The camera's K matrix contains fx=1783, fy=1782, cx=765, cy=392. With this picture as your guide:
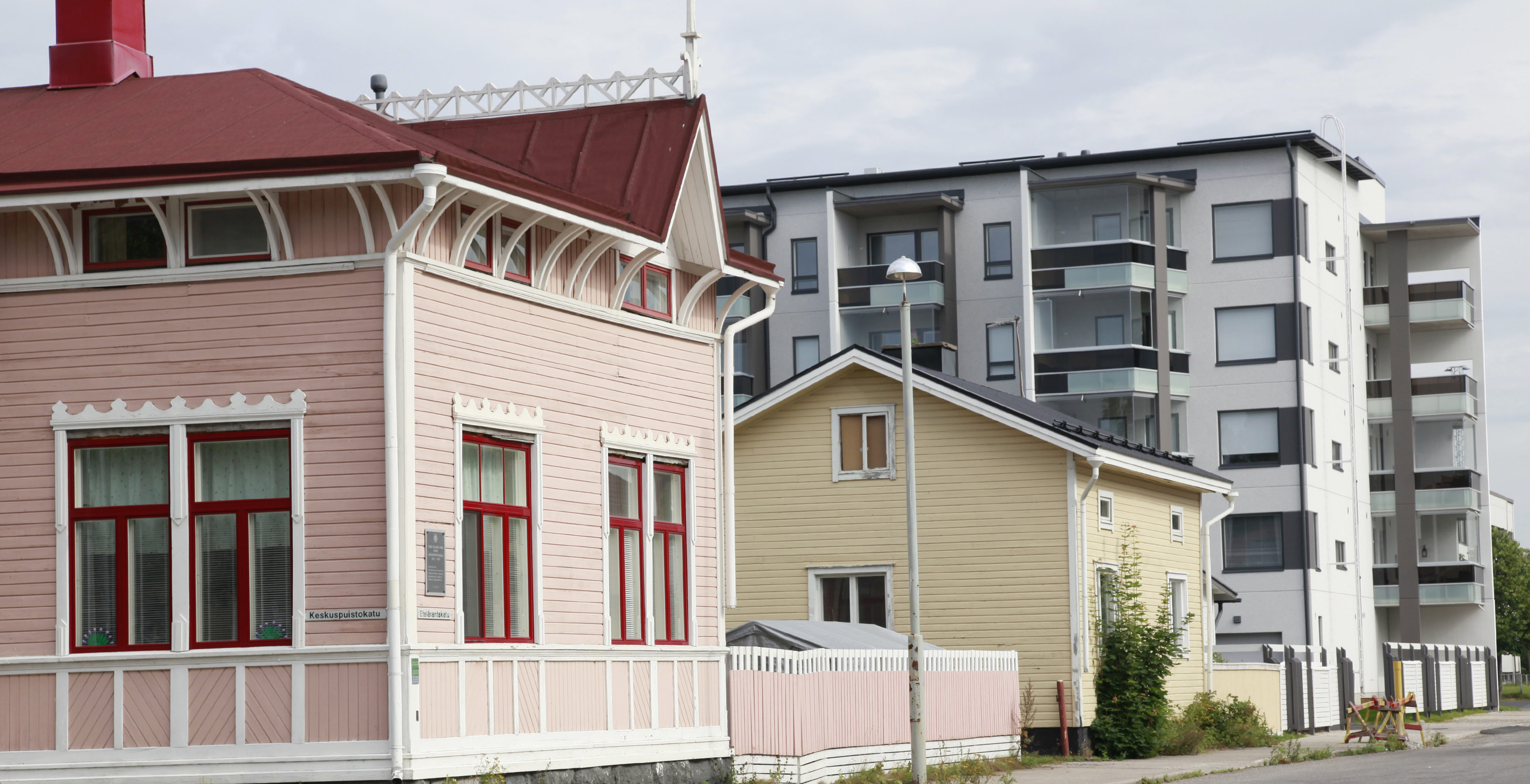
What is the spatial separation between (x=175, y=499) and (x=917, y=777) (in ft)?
29.6

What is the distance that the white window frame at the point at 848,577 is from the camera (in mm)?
29375

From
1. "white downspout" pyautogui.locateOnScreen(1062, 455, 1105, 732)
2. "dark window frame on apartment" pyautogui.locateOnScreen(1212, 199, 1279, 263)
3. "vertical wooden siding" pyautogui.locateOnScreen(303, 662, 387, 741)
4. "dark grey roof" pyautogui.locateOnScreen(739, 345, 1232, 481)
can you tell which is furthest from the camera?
"dark window frame on apartment" pyautogui.locateOnScreen(1212, 199, 1279, 263)

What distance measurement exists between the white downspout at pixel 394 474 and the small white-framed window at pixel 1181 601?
20.4m

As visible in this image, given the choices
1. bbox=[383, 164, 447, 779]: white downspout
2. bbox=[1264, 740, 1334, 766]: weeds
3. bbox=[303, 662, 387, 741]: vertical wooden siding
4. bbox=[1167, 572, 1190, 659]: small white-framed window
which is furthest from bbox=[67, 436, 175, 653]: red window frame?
bbox=[1167, 572, 1190, 659]: small white-framed window

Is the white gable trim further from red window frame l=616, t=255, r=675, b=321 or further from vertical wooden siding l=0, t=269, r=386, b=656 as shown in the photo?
vertical wooden siding l=0, t=269, r=386, b=656

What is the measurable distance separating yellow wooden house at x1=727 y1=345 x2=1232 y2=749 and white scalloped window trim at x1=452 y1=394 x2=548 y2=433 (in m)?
12.1

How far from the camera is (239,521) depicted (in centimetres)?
1545

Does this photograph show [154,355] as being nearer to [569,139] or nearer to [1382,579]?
[569,139]

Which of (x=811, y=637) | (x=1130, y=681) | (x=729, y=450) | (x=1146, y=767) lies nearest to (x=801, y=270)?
(x=1130, y=681)

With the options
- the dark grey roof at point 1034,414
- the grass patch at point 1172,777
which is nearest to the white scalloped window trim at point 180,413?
the grass patch at point 1172,777

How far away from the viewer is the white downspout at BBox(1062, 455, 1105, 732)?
27953 millimetres

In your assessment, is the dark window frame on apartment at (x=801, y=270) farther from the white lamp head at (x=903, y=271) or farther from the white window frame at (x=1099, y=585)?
the white lamp head at (x=903, y=271)

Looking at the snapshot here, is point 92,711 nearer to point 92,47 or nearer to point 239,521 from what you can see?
point 239,521

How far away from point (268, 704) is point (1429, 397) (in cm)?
5537
